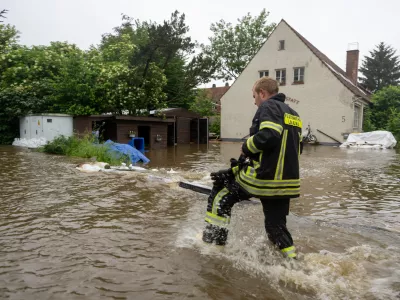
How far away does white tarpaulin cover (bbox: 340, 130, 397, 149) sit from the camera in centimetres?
2038

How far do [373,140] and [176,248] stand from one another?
68.7 ft

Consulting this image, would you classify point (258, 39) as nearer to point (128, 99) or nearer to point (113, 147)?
point (128, 99)

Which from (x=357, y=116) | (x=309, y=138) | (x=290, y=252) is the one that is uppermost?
(x=357, y=116)

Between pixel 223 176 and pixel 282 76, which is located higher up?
pixel 282 76

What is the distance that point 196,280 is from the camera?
282cm

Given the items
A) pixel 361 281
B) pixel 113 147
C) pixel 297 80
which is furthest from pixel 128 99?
pixel 361 281

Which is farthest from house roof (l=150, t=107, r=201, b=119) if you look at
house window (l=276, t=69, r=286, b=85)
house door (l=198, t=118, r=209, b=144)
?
house window (l=276, t=69, r=286, b=85)

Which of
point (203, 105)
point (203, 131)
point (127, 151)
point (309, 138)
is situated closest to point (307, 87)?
point (309, 138)

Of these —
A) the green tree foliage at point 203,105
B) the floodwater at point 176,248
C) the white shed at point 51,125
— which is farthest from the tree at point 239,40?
the floodwater at point 176,248

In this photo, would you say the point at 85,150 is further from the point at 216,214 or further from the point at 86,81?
the point at 216,214

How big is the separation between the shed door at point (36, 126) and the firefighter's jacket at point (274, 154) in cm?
1507

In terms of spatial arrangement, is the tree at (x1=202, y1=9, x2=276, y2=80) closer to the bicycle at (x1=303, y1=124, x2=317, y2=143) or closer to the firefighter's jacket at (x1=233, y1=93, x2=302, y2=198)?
the bicycle at (x1=303, y1=124, x2=317, y2=143)

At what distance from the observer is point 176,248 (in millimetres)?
3500

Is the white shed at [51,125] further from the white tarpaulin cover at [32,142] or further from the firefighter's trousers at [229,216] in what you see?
the firefighter's trousers at [229,216]
